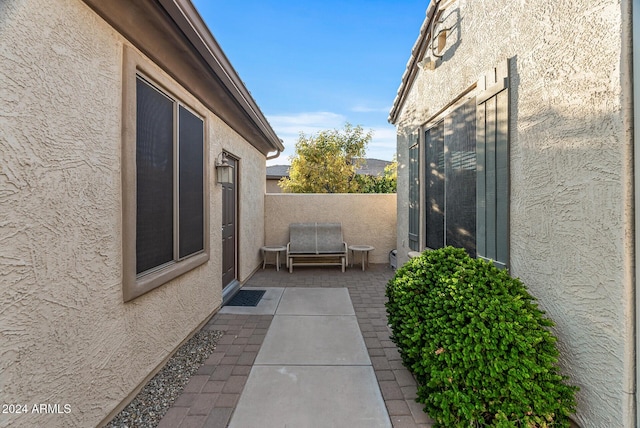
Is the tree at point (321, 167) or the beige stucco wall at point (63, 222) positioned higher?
the tree at point (321, 167)

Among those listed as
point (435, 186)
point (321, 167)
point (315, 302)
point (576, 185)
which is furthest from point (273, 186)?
point (576, 185)

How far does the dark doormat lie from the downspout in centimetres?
459

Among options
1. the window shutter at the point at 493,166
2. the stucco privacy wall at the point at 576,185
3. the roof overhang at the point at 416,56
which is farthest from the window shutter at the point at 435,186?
the stucco privacy wall at the point at 576,185

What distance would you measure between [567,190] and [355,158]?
41.6ft

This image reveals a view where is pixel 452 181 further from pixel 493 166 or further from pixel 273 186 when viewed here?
pixel 273 186

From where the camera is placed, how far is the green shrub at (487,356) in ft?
6.20

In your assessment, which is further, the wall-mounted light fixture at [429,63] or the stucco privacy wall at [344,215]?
the stucco privacy wall at [344,215]

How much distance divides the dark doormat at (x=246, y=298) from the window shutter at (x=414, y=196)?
10.3 ft

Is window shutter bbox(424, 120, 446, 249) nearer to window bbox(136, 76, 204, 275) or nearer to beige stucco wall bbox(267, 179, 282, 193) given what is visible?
window bbox(136, 76, 204, 275)

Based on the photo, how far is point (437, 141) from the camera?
4672 millimetres

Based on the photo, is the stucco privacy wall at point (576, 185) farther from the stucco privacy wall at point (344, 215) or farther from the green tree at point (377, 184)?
the green tree at point (377, 184)

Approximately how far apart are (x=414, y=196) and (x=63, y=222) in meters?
5.14

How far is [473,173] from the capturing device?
11.5ft

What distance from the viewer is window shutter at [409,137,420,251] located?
17.7 ft
